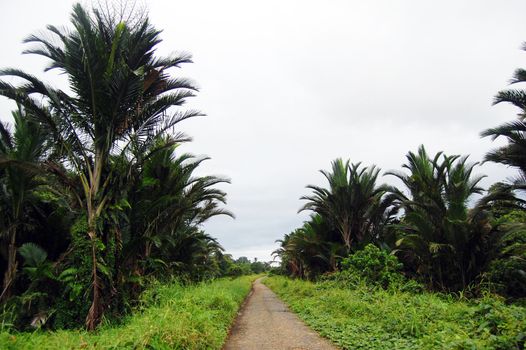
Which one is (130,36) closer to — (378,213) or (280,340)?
(280,340)

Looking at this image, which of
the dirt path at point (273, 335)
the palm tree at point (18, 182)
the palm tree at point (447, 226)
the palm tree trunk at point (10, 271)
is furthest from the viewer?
the palm tree at point (447, 226)

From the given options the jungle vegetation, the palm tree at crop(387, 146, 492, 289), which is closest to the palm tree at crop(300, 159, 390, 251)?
the palm tree at crop(387, 146, 492, 289)

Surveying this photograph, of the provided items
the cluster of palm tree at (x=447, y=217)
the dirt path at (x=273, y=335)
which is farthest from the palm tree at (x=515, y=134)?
the dirt path at (x=273, y=335)

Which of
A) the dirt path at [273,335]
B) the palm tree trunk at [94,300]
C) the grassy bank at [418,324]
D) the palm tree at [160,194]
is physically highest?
the palm tree at [160,194]

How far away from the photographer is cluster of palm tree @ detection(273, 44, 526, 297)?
10.1m

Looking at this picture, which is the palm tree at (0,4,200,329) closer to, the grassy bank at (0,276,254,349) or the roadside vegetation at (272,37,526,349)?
the grassy bank at (0,276,254,349)

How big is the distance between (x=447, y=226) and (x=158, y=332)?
33.7 ft

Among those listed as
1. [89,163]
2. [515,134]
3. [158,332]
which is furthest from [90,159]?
[515,134]

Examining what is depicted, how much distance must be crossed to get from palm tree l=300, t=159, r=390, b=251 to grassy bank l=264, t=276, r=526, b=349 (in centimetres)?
804

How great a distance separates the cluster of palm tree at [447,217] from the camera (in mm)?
10055

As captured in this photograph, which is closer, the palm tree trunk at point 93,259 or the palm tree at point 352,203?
the palm tree trunk at point 93,259

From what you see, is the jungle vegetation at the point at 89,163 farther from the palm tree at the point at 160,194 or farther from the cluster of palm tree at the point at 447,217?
the cluster of palm tree at the point at 447,217

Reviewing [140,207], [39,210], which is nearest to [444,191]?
[140,207]

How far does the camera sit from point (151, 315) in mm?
6828
